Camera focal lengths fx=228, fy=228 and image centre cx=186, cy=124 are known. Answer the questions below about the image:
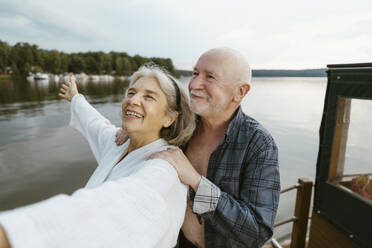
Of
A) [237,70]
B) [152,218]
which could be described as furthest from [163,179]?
[237,70]

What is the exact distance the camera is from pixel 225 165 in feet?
5.48

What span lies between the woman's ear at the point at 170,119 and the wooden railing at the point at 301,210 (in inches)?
69.0

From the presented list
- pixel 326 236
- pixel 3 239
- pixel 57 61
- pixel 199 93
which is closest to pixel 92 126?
pixel 199 93

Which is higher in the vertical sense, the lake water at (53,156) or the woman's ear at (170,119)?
the woman's ear at (170,119)

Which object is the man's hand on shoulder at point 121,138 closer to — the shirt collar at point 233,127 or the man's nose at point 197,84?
the man's nose at point 197,84

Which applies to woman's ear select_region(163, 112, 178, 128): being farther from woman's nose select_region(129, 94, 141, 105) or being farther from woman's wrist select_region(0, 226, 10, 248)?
woman's wrist select_region(0, 226, 10, 248)

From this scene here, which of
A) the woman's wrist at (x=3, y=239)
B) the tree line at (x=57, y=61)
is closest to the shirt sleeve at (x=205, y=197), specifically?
the woman's wrist at (x=3, y=239)

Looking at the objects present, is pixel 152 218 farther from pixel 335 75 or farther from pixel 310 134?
pixel 310 134

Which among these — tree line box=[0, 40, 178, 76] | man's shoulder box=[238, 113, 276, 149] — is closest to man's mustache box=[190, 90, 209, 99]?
man's shoulder box=[238, 113, 276, 149]

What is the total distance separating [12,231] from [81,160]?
11386 mm

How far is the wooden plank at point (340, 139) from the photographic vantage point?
233cm

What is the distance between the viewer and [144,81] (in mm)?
1745

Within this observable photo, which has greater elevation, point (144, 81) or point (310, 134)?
point (144, 81)

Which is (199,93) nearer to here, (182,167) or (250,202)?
(182,167)
